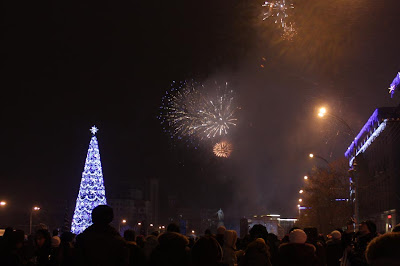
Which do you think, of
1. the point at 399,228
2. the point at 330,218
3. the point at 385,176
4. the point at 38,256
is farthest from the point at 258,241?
the point at 330,218

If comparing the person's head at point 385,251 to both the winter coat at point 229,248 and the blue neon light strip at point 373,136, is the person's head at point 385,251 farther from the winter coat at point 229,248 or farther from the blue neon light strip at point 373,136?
the blue neon light strip at point 373,136

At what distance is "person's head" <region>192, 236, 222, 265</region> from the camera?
767 cm

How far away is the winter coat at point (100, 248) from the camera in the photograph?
21.0 ft

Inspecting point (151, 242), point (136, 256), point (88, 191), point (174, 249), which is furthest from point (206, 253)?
point (88, 191)

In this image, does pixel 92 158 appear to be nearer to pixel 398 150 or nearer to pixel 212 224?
pixel 398 150

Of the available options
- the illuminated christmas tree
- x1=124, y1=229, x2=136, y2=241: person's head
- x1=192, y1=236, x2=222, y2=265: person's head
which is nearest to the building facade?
the illuminated christmas tree

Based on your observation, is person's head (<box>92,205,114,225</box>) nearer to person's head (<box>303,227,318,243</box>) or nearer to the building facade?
Answer: person's head (<box>303,227,318,243</box>)

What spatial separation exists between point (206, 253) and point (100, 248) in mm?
1799

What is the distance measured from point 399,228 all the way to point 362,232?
6.99 feet

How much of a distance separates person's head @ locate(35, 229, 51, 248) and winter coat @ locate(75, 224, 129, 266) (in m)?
3.70

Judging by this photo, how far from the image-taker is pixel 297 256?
7812 mm

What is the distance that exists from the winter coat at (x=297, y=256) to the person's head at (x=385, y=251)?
465 centimetres

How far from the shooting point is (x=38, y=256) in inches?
391

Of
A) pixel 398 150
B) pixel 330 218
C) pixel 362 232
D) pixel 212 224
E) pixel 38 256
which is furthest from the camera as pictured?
pixel 212 224
